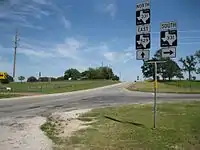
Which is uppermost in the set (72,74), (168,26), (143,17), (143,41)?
(72,74)

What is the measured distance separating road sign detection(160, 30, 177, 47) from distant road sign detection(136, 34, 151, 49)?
0.54 m

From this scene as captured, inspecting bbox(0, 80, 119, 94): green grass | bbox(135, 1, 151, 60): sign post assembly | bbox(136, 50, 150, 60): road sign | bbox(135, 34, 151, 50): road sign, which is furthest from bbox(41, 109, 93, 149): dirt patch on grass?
bbox(0, 80, 119, 94): green grass

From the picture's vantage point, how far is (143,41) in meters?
12.5

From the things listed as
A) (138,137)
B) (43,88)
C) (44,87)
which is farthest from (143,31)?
(44,87)

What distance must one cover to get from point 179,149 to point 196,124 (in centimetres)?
483

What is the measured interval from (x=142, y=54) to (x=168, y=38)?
112cm

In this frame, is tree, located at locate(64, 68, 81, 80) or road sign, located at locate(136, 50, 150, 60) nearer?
road sign, located at locate(136, 50, 150, 60)

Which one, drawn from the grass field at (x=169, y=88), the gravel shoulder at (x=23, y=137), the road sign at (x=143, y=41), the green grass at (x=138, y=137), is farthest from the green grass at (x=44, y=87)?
the road sign at (x=143, y=41)

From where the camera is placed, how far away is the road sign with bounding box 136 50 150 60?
12.3 meters

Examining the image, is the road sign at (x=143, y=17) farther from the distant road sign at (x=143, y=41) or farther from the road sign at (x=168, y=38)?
the road sign at (x=168, y=38)

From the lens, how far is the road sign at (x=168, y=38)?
468 inches

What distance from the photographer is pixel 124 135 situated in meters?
11.1

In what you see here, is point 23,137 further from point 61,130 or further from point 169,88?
point 169,88

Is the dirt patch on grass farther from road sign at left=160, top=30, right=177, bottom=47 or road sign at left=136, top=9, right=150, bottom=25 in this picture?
road sign at left=136, top=9, right=150, bottom=25
